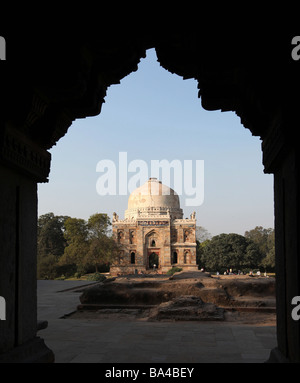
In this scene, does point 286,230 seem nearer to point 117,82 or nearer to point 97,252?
point 117,82

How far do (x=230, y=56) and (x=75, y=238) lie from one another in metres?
30.8

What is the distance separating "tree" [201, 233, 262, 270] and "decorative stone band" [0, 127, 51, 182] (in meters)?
34.6

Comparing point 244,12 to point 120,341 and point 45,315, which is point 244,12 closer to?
point 120,341

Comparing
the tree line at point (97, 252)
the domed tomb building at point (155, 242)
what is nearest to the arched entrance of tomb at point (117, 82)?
the tree line at point (97, 252)

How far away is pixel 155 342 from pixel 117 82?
145 inches

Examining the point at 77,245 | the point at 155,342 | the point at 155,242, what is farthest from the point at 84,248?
the point at 155,342

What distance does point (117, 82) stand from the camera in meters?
3.63

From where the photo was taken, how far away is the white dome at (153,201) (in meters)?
46.8

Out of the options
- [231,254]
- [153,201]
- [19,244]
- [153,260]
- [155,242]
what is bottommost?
[153,260]

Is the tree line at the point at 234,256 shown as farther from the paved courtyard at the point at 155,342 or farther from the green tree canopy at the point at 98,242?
the paved courtyard at the point at 155,342

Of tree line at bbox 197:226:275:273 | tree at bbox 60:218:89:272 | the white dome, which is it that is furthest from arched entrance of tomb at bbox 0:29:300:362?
the white dome
